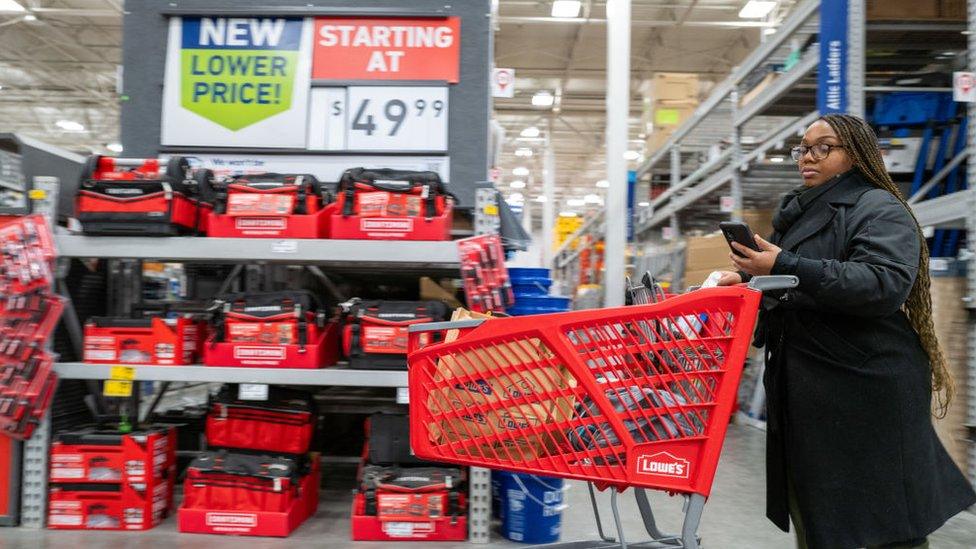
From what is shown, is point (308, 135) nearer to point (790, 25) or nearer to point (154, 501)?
point (154, 501)

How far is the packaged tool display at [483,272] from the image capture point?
287 cm

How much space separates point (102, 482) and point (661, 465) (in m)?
2.73

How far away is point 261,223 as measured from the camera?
298 centimetres

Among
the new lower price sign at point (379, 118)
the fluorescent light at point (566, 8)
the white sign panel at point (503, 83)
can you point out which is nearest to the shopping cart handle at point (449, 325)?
the new lower price sign at point (379, 118)

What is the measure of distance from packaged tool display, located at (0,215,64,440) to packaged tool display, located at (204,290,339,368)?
0.73 metres

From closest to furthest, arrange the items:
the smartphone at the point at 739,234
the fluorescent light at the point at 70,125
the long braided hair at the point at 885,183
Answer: the smartphone at the point at 739,234, the long braided hair at the point at 885,183, the fluorescent light at the point at 70,125

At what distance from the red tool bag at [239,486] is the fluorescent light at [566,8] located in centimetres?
973

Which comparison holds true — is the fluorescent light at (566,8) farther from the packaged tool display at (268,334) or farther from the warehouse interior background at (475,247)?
the packaged tool display at (268,334)

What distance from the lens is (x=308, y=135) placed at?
391 centimetres

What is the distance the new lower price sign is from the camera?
3.85 m

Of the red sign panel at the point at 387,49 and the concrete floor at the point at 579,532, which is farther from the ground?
the red sign panel at the point at 387,49

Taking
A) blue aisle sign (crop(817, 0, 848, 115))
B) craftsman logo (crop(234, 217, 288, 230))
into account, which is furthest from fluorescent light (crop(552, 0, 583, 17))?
craftsman logo (crop(234, 217, 288, 230))

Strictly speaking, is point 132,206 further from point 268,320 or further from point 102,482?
point 102,482

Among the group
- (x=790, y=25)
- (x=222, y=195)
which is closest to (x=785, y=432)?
(x=222, y=195)
